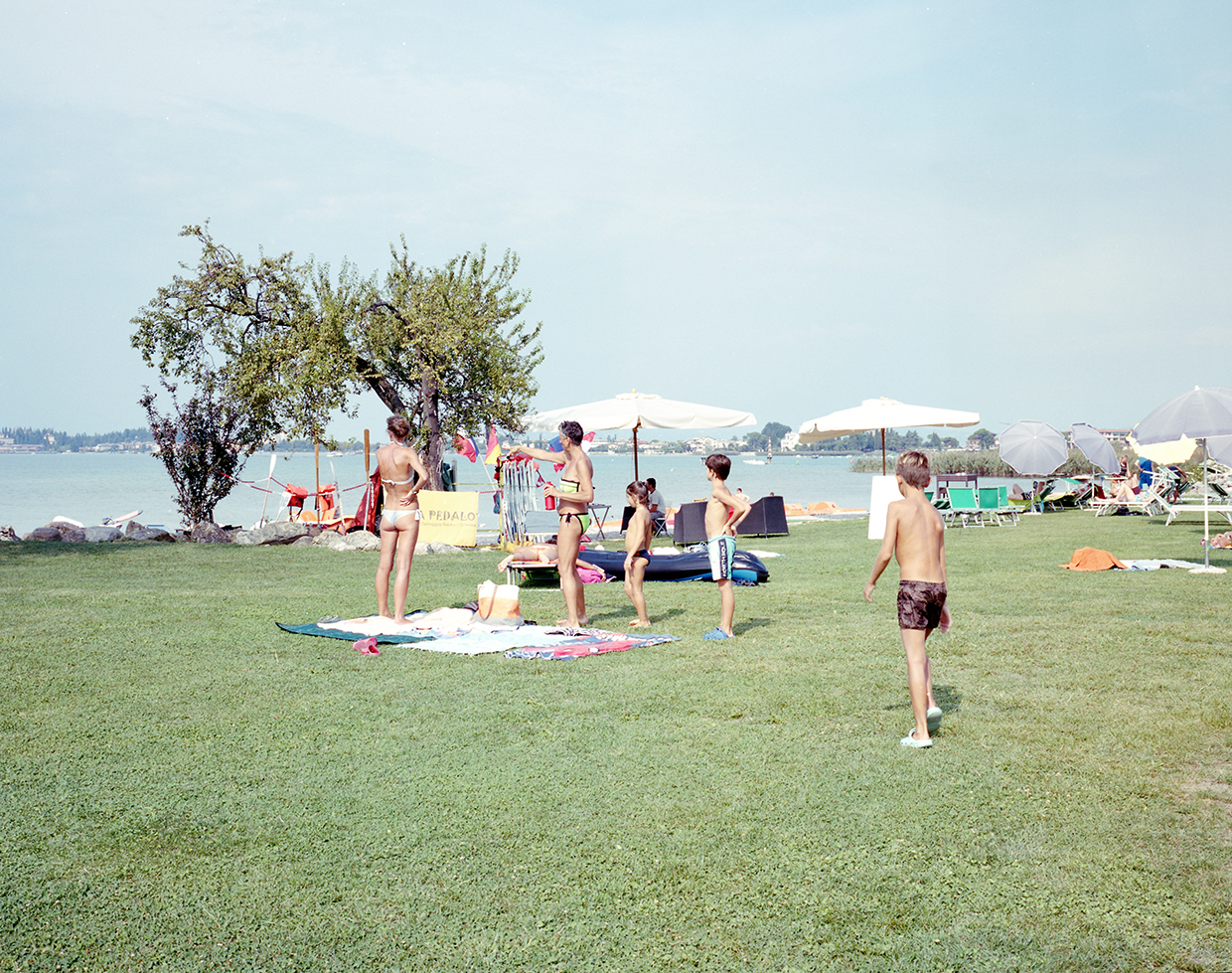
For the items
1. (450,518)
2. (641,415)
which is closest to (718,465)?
(641,415)

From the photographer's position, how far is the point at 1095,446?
86.8 ft

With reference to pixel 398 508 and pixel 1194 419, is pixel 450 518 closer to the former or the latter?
pixel 398 508

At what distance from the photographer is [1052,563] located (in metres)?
13.0

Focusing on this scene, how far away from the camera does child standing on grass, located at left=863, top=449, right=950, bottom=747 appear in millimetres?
4891

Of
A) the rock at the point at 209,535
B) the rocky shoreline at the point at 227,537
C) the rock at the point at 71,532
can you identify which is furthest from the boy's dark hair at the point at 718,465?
the rock at the point at 71,532

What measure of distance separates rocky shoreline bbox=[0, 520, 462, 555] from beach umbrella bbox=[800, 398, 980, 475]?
24.8 feet

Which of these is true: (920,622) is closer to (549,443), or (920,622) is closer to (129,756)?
(129,756)

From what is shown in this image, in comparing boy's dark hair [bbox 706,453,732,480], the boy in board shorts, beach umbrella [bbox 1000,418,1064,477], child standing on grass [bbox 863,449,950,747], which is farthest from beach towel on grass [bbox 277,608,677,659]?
beach umbrella [bbox 1000,418,1064,477]

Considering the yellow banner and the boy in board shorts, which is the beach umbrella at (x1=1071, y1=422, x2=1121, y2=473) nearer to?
the yellow banner

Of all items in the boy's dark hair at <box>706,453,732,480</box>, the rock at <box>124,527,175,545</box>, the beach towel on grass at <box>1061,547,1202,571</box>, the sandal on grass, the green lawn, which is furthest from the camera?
the rock at <box>124,527,175,545</box>

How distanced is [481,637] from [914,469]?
159 inches

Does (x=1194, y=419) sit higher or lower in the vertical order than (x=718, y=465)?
higher

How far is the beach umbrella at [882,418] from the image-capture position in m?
18.3

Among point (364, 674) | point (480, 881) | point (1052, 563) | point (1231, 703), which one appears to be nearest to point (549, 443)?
point (1052, 563)
